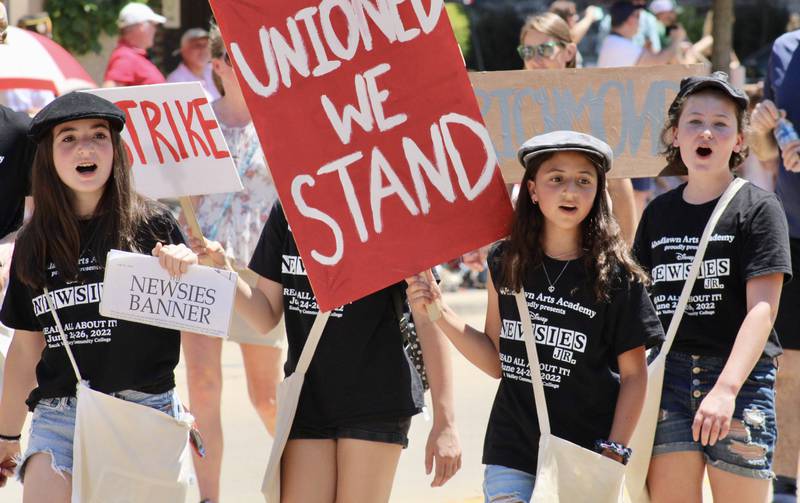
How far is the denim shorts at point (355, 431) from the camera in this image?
419 cm

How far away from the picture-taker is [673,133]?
174 inches

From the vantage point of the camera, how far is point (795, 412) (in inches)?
214

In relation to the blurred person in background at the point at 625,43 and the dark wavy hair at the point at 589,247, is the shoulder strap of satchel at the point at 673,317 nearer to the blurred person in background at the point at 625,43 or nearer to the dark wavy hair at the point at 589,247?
the dark wavy hair at the point at 589,247

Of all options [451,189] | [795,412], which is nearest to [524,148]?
[451,189]

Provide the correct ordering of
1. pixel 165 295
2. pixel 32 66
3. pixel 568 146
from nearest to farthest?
pixel 568 146 → pixel 165 295 → pixel 32 66

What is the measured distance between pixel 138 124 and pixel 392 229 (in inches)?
47.3

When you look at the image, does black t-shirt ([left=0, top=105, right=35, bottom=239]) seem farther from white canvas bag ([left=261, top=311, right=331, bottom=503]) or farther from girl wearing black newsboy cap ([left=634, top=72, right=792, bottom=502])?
girl wearing black newsboy cap ([left=634, top=72, right=792, bottom=502])

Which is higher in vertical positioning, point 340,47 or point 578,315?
point 340,47

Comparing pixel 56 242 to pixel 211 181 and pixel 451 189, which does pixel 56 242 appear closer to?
pixel 211 181

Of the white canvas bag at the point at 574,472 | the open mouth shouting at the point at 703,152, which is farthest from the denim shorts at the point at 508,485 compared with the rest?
the open mouth shouting at the point at 703,152

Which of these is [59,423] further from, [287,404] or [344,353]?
[344,353]

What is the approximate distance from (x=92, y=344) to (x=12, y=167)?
109cm

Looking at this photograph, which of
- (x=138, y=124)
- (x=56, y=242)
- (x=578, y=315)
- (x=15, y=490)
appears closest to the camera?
(x=578, y=315)

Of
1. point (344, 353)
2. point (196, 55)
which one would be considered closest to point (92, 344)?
point (344, 353)
